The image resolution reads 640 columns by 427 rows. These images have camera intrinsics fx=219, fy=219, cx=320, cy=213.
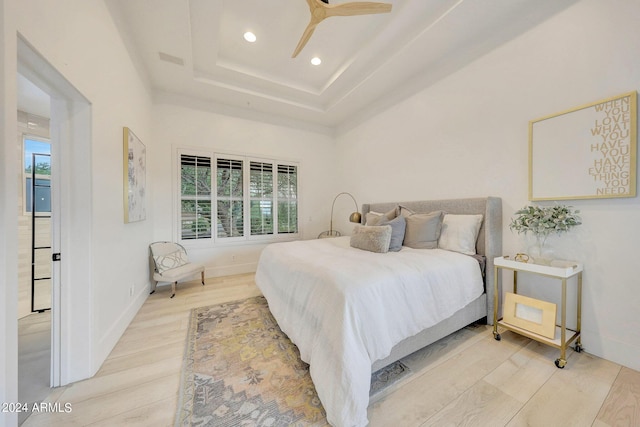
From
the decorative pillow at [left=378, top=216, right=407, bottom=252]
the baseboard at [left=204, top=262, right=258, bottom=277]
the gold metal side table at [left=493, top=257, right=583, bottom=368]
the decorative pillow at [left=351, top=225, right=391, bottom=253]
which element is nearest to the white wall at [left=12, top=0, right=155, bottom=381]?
the baseboard at [left=204, top=262, right=258, bottom=277]

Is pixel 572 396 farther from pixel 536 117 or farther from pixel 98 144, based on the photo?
pixel 98 144

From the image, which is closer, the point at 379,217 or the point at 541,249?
the point at 541,249

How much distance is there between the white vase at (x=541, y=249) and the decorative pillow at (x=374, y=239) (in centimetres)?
123

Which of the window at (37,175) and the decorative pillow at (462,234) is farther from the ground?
the window at (37,175)

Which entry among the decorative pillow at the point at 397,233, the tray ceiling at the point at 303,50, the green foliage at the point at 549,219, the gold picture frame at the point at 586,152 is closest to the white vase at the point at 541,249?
the green foliage at the point at 549,219

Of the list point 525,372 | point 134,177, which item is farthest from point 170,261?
point 525,372

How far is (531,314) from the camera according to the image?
6.04 ft

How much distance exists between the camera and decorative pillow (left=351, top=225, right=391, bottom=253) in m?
2.30

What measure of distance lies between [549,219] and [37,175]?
5.27m

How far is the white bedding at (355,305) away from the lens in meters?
1.17

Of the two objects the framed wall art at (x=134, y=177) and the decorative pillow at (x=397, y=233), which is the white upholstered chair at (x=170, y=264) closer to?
the framed wall art at (x=134, y=177)

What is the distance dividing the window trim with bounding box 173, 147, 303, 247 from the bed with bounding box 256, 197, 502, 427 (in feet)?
5.68

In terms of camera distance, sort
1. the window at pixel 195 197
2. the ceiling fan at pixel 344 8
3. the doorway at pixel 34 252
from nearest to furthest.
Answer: the doorway at pixel 34 252 → the ceiling fan at pixel 344 8 → the window at pixel 195 197

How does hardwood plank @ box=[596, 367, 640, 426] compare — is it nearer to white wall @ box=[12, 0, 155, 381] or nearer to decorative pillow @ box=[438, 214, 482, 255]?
decorative pillow @ box=[438, 214, 482, 255]
